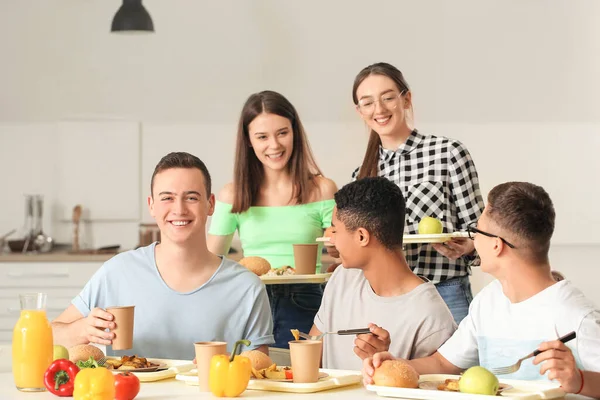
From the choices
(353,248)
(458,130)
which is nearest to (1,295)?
(458,130)

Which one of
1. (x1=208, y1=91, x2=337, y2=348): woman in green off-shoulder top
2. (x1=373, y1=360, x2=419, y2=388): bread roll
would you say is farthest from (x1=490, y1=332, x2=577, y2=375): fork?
(x1=208, y1=91, x2=337, y2=348): woman in green off-shoulder top

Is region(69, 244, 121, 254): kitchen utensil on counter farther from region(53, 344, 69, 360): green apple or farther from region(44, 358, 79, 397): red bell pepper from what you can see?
region(44, 358, 79, 397): red bell pepper

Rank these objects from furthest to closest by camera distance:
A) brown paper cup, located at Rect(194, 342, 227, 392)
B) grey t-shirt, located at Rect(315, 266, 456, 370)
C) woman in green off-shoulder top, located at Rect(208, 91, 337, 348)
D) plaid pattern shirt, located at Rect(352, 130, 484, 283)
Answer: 1. woman in green off-shoulder top, located at Rect(208, 91, 337, 348)
2. plaid pattern shirt, located at Rect(352, 130, 484, 283)
3. grey t-shirt, located at Rect(315, 266, 456, 370)
4. brown paper cup, located at Rect(194, 342, 227, 392)

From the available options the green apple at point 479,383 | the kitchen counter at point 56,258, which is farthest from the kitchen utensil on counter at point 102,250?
the green apple at point 479,383

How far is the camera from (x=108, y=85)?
6.30m

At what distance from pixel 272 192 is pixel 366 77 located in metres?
0.58

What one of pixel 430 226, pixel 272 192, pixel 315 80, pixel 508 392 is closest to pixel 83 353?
pixel 508 392

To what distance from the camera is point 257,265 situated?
340 cm

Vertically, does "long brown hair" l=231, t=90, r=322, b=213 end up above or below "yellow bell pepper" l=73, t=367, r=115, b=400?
above

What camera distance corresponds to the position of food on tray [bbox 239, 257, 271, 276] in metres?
3.38

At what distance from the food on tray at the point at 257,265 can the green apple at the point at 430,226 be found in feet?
1.95

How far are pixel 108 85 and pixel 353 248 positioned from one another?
13.4 ft

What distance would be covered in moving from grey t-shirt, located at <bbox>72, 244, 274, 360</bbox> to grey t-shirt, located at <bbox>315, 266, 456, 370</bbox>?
8.1 inches

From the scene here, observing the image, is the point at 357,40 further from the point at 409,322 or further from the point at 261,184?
the point at 409,322
